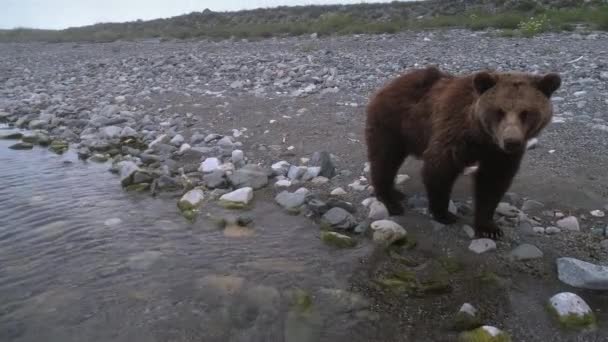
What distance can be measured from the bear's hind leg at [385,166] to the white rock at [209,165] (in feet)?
6.91

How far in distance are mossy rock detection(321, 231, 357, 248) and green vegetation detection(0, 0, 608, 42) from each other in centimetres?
1378

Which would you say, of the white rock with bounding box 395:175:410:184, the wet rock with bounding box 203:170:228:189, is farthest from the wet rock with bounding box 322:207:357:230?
the wet rock with bounding box 203:170:228:189

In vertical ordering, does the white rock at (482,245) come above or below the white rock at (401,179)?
below

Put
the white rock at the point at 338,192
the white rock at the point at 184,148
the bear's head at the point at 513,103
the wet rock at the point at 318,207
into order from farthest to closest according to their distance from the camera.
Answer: the white rock at the point at 184,148, the white rock at the point at 338,192, the wet rock at the point at 318,207, the bear's head at the point at 513,103

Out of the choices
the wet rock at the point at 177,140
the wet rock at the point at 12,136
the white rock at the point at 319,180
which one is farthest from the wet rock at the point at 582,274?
the wet rock at the point at 12,136

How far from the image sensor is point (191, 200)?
4820mm

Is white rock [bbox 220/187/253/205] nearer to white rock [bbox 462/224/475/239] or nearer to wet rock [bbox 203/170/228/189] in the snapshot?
wet rock [bbox 203/170/228/189]

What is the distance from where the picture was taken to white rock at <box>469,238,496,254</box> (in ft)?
11.8

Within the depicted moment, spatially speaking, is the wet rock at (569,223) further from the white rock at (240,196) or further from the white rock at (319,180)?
the white rock at (240,196)

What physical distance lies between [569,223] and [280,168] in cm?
303

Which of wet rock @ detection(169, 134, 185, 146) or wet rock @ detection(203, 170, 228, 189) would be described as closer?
wet rock @ detection(203, 170, 228, 189)

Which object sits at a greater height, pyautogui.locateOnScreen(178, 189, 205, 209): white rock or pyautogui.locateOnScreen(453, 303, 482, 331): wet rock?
pyautogui.locateOnScreen(178, 189, 205, 209): white rock

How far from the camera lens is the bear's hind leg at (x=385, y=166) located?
447 cm

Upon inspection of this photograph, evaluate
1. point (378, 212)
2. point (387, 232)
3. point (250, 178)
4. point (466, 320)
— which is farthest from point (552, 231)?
point (250, 178)
